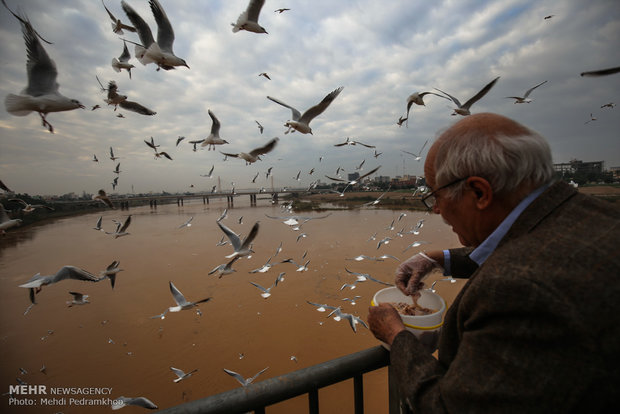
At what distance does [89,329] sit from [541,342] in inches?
397

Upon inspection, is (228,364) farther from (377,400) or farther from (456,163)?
(456,163)

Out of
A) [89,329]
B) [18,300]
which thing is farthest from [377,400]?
[18,300]

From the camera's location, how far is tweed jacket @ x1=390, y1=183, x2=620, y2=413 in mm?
661

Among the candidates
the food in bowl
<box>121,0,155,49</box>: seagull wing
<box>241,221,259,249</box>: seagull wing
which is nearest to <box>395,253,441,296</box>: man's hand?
the food in bowl

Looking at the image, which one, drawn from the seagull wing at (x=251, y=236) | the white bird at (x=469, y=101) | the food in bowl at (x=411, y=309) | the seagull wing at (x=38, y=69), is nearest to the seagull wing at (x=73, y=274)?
the seagull wing at (x=251, y=236)

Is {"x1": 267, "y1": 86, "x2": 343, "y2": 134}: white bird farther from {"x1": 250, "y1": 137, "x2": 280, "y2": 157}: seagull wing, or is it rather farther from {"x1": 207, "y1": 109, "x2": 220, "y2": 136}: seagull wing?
{"x1": 207, "y1": 109, "x2": 220, "y2": 136}: seagull wing

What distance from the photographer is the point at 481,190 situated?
105 centimetres

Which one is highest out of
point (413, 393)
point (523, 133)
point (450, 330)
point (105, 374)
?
point (523, 133)

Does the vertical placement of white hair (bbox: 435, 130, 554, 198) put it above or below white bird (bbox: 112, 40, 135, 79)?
below

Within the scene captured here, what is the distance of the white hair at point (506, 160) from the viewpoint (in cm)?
98

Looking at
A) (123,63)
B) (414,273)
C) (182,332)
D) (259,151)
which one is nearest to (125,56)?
(123,63)

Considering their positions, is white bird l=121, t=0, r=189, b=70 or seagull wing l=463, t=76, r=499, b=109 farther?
seagull wing l=463, t=76, r=499, b=109

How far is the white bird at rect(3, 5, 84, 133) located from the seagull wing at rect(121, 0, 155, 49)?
3.08 ft

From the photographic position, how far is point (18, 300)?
998 centimetres
